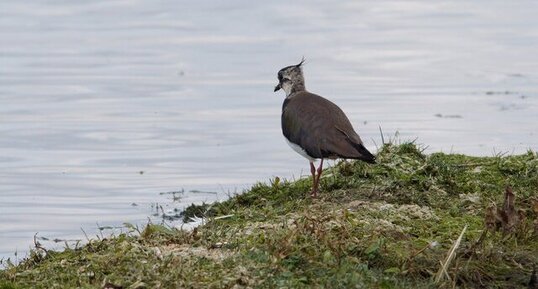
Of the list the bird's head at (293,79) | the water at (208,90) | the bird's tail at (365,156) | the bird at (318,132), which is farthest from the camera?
the water at (208,90)

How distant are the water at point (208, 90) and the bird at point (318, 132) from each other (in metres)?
1.49

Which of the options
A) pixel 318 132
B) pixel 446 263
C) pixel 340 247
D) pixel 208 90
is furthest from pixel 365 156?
pixel 208 90

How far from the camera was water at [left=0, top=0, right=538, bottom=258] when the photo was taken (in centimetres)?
1241

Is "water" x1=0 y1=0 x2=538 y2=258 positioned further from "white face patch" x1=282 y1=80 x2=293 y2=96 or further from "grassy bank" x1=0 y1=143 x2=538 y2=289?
"grassy bank" x1=0 y1=143 x2=538 y2=289

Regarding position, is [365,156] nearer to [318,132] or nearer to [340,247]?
[318,132]

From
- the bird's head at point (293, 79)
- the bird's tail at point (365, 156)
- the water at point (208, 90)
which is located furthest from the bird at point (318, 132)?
the water at point (208, 90)

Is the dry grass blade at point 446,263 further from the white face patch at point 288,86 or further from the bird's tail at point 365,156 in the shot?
the white face patch at point 288,86

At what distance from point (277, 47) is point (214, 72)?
1.42 m

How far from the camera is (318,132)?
9.41 metres

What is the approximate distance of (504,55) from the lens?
1830 centimetres

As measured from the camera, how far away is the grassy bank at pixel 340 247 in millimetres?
6836

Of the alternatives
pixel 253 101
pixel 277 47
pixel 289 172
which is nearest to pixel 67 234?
pixel 289 172

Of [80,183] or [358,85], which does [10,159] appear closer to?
[80,183]

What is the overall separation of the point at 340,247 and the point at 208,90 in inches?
365
